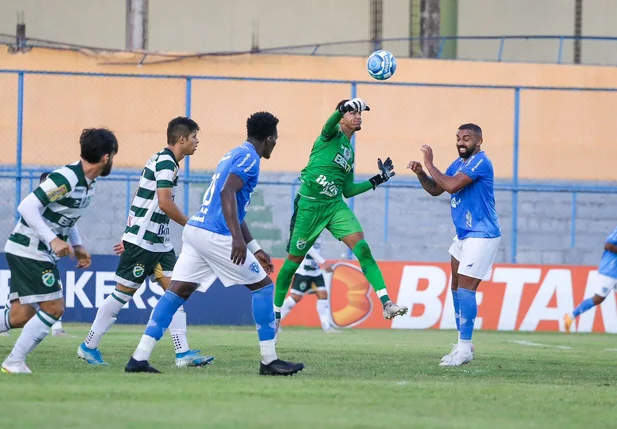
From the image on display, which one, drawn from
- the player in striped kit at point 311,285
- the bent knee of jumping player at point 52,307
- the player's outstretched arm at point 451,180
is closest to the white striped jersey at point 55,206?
the bent knee of jumping player at point 52,307

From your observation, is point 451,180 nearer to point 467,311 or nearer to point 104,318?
point 467,311

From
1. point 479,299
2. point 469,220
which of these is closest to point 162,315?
point 469,220

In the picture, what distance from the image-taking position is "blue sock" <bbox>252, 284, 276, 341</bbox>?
885 cm

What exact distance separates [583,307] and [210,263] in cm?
962

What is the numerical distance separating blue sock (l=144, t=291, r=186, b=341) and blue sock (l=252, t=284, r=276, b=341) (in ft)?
2.01

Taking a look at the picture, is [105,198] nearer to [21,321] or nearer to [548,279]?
[548,279]

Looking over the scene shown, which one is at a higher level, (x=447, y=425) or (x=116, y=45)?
(x=116, y=45)

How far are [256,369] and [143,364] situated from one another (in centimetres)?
129

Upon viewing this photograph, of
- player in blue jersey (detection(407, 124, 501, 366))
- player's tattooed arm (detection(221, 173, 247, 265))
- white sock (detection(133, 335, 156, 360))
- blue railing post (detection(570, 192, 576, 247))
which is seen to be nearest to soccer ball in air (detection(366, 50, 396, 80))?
player in blue jersey (detection(407, 124, 501, 366))

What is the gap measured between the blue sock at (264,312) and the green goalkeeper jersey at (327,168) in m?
2.86

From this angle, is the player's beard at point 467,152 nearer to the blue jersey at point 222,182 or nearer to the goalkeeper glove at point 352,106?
the goalkeeper glove at point 352,106

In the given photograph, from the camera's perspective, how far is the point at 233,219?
8.52 m

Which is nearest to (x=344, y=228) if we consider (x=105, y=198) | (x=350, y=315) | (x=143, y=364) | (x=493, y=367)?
(x=493, y=367)

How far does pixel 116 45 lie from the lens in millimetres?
25109
